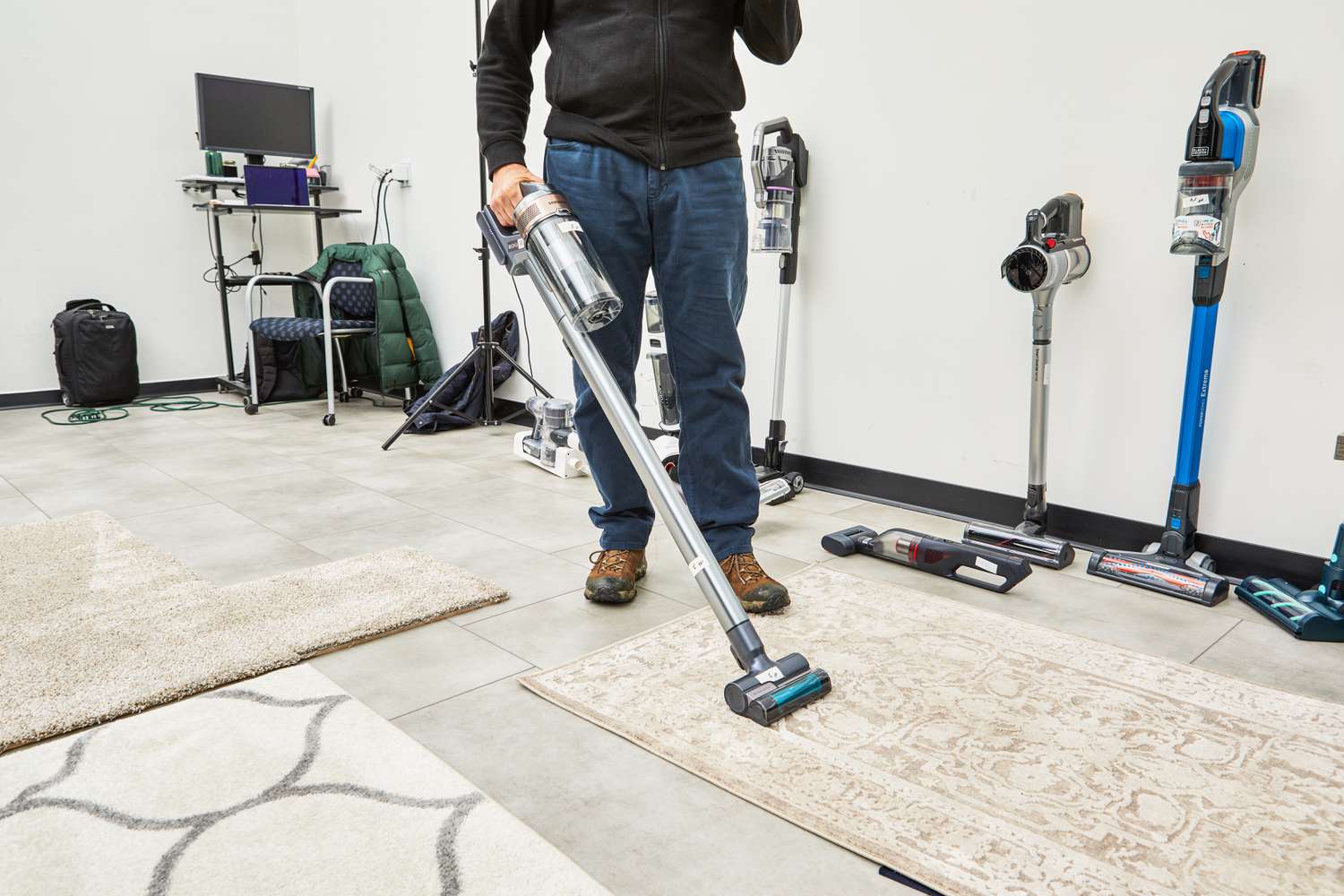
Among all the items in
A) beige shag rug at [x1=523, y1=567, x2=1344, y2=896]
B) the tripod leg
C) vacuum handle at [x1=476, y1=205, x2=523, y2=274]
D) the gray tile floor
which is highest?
vacuum handle at [x1=476, y1=205, x2=523, y2=274]

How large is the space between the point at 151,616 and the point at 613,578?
80cm

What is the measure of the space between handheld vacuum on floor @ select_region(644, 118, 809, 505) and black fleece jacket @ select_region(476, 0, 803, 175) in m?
0.72

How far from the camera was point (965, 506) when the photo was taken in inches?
90.9

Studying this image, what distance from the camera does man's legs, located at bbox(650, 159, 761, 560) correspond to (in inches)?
61.0

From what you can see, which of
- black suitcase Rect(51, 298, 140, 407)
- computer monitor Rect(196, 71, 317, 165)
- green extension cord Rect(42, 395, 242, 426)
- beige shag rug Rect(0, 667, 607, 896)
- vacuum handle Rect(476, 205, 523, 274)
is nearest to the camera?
beige shag rug Rect(0, 667, 607, 896)

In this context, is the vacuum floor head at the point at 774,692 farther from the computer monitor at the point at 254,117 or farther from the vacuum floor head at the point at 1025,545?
the computer monitor at the point at 254,117

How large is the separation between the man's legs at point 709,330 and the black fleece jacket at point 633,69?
0.20ft

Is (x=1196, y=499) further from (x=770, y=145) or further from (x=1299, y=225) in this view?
(x=770, y=145)

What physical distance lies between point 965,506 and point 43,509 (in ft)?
7.64

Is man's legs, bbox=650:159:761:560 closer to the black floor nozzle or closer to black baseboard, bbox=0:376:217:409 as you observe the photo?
the black floor nozzle

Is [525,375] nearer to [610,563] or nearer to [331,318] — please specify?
[331,318]

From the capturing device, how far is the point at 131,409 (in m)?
3.95

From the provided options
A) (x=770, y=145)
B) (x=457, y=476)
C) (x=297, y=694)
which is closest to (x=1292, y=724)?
(x=297, y=694)

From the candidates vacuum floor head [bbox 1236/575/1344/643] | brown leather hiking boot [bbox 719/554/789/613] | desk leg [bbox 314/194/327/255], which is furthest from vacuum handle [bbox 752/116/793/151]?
desk leg [bbox 314/194/327/255]
